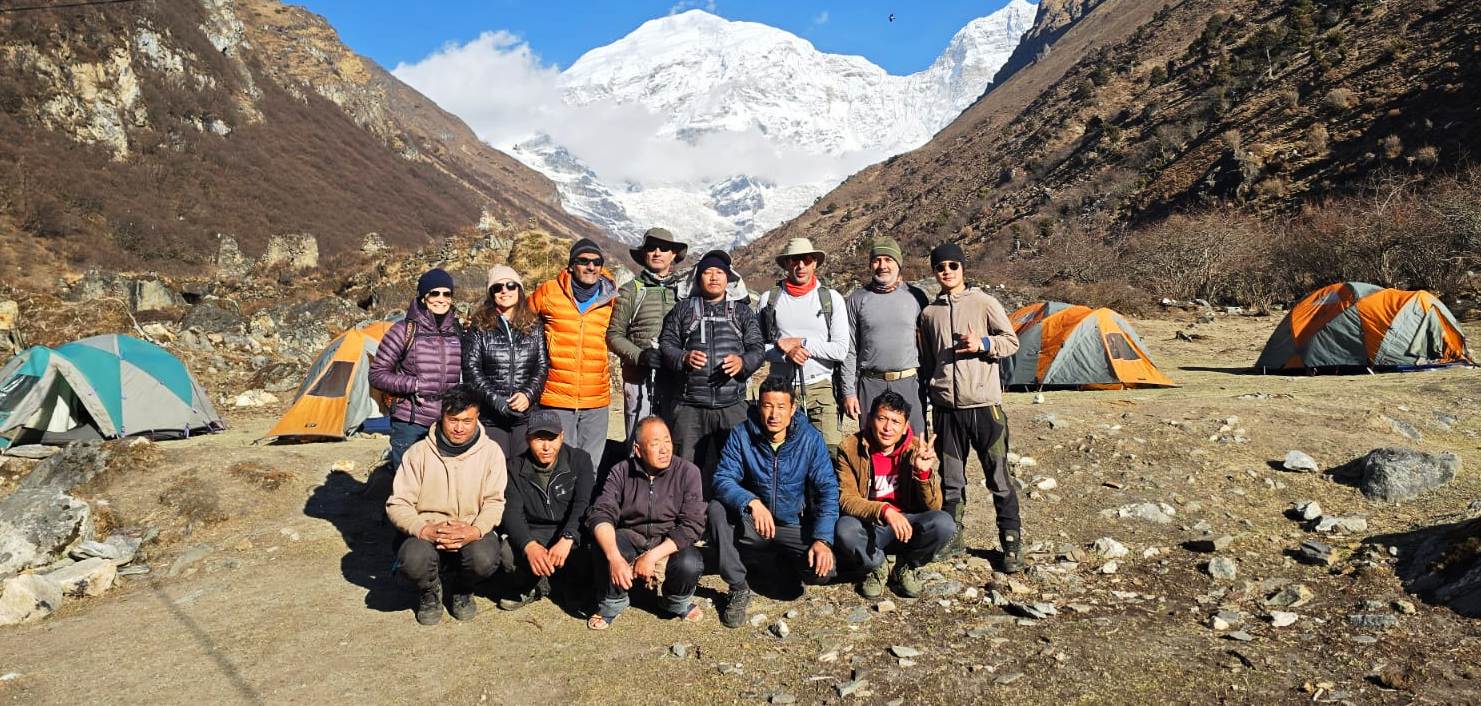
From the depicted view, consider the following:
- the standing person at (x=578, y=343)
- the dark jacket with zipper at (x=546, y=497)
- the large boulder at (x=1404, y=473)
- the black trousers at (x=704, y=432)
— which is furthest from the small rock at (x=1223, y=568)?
the standing person at (x=578, y=343)

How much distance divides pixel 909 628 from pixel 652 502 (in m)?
1.52

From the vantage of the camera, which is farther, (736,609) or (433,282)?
(433,282)

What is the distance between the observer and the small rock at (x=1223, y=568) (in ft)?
15.4

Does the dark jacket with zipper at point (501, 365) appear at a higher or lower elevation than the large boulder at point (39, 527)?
higher

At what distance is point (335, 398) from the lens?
36.3ft

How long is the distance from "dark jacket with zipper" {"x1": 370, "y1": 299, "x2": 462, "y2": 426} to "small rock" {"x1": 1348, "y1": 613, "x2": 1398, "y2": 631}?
5073 mm

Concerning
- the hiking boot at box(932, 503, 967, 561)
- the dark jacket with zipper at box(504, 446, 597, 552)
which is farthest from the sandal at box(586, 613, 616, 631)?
the hiking boot at box(932, 503, 967, 561)

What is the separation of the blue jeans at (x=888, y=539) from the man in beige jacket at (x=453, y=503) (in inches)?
76.1

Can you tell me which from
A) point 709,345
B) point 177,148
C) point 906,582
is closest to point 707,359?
point 709,345

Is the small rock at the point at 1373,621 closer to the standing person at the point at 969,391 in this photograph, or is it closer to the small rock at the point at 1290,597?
the small rock at the point at 1290,597

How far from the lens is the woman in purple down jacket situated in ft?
17.4

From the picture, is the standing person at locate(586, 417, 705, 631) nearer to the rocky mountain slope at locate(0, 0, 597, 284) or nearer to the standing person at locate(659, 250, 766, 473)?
the standing person at locate(659, 250, 766, 473)

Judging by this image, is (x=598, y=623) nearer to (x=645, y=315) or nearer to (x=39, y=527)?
(x=645, y=315)

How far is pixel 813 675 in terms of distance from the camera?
151 inches
